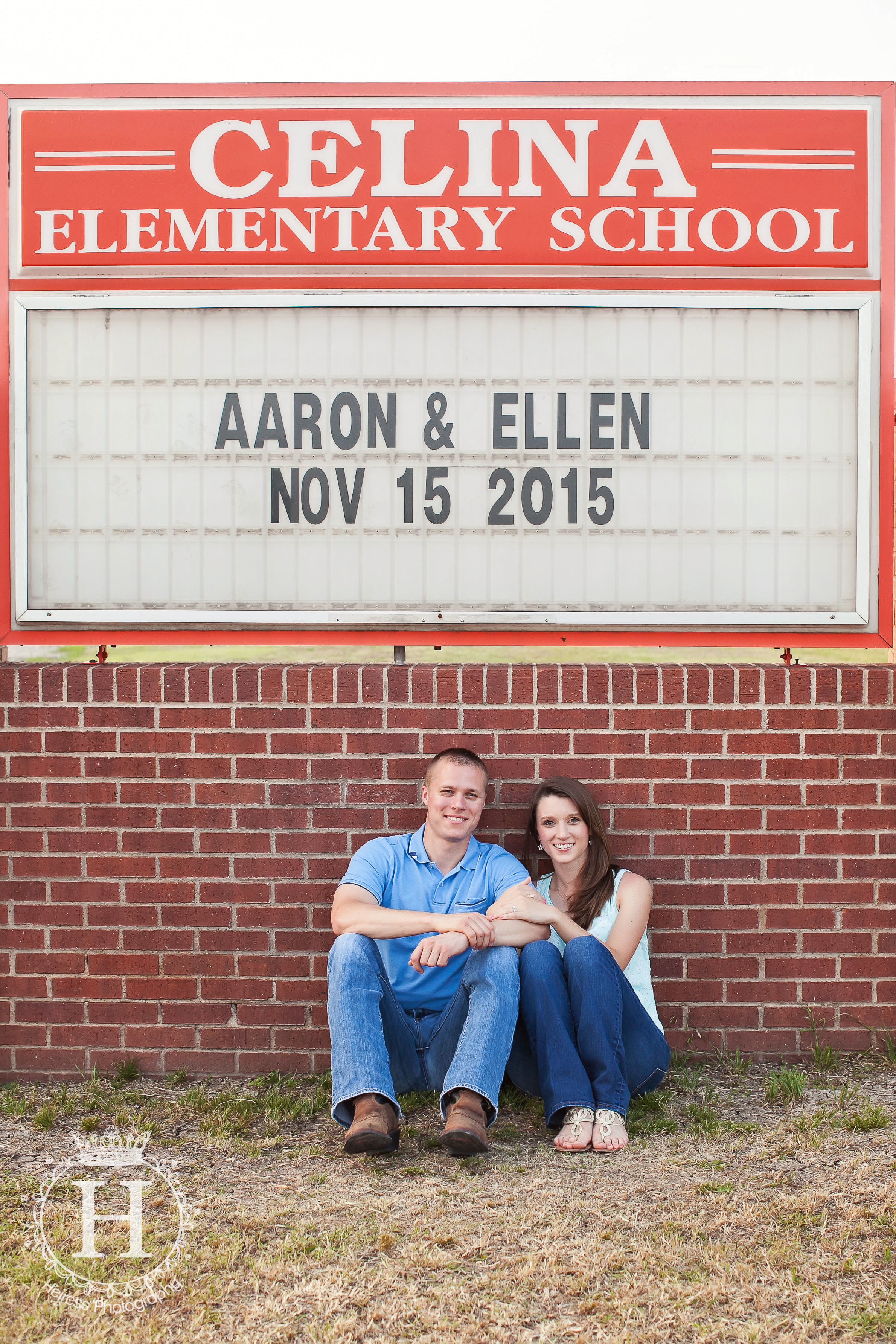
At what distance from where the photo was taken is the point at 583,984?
3.10 meters

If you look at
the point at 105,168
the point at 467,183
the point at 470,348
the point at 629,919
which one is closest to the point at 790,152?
the point at 467,183

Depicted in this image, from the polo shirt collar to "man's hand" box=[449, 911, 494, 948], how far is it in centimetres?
26

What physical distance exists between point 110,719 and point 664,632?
2140mm

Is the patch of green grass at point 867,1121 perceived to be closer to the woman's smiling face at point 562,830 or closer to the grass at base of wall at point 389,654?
the woman's smiling face at point 562,830

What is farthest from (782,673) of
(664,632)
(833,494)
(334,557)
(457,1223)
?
(457,1223)

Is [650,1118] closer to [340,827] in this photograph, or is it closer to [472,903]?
[472,903]

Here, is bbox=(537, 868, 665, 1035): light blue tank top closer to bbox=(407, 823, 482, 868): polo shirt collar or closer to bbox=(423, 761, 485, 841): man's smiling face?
bbox=(407, 823, 482, 868): polo shirt collar

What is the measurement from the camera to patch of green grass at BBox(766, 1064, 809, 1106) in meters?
3.40

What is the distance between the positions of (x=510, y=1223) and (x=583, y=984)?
0.72 metres

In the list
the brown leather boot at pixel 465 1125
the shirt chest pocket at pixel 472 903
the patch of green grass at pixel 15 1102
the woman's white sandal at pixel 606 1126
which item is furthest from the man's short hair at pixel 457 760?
the patch of green grass at pixel 15 1102

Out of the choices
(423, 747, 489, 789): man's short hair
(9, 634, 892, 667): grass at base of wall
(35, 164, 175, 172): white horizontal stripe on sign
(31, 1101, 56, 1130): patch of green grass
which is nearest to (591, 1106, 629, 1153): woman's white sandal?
(423, 747, 489, 789): man's short hair

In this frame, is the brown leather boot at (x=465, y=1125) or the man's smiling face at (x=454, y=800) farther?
the man's smiling face at (x=454, y=800)

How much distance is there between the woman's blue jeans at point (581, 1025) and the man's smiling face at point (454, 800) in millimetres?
447

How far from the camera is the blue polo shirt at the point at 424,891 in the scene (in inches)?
131
